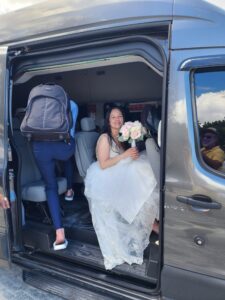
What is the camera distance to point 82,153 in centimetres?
345

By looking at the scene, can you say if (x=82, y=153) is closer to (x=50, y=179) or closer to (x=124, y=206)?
(x=50, y=179)

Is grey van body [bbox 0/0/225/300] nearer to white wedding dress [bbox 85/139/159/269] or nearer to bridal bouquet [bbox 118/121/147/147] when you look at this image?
white wedding dress [bbox 85/139/159/269]

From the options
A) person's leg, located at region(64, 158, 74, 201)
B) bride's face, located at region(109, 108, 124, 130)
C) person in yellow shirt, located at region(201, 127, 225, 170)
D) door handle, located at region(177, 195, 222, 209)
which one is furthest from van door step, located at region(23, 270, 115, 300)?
bride's face, located at region(109, 108, 124, 130)

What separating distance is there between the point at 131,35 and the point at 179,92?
21.6 inches

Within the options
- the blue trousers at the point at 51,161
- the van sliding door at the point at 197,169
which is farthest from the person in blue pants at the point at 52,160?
the van sliding door at the point at 197,169

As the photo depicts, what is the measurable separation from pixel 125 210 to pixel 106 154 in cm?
64

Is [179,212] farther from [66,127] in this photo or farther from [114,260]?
[66,127]

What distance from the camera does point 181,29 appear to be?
6.05 ft

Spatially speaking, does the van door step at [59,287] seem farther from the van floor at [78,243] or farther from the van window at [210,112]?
the van window at [210,112]

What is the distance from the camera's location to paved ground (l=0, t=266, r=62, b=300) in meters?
2.74

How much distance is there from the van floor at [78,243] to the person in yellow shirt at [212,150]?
100 cm

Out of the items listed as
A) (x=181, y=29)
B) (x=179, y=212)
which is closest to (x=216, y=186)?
(x=179, y=212)

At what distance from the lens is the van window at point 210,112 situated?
72.0 inches

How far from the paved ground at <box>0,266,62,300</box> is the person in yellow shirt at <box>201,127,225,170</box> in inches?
74.0
